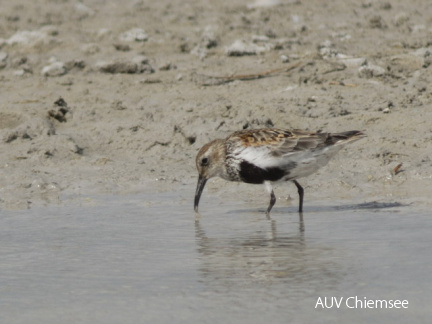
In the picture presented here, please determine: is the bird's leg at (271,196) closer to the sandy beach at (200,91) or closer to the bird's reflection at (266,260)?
the sandy beach at (200,91)

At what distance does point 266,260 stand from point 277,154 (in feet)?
6.91

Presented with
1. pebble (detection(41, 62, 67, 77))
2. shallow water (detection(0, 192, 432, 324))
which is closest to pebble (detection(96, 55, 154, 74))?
pebble (detection(41, 62, 67, 77))

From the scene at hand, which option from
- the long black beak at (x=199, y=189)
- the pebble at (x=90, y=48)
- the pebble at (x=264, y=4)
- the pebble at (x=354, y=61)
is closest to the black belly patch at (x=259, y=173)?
the long black beak at (x=199, y=189)

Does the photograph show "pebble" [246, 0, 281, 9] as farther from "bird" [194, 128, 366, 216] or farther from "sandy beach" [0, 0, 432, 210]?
"bird" [194, 128, 366, 216]

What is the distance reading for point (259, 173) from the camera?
824cm

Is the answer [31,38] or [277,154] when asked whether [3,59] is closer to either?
[31,38]

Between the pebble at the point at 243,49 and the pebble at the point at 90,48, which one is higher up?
the pebble at the point at 90,48

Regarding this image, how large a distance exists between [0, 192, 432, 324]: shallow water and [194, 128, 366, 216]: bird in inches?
12.4

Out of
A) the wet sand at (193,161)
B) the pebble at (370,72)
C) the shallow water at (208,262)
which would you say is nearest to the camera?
the shallow water at (208,262)

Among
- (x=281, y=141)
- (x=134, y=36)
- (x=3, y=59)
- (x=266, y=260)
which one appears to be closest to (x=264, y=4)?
(x=134, y=36)

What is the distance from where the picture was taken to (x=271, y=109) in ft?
33.4

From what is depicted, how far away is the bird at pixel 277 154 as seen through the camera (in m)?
8.20

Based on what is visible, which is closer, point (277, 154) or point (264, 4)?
point (277, 154)

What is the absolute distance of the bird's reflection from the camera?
222 inches
